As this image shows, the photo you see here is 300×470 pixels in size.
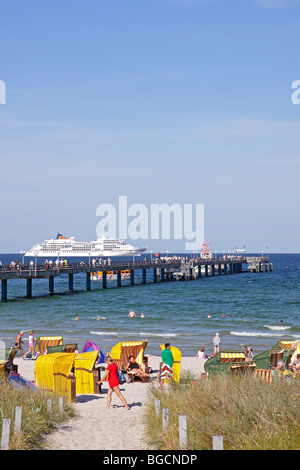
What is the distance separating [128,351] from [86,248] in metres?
167

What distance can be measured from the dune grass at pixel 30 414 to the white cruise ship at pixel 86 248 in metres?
168

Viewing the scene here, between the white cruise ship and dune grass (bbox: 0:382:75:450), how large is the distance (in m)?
168

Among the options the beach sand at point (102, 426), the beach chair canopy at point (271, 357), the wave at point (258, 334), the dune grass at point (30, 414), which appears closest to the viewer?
the dune grass at point (30, 414)

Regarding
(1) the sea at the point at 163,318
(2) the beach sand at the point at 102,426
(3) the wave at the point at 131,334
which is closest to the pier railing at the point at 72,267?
(1) the sea at the point at 163,318

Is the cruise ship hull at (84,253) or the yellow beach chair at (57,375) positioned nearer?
the yellow beach chair at (57,375)

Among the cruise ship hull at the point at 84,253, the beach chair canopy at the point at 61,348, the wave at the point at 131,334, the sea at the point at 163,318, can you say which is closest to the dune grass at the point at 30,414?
the beach chair canopy at the point at 61,348

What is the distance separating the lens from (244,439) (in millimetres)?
8875

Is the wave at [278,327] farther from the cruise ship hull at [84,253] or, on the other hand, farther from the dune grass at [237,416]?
the cruise ship hull at [84,253]

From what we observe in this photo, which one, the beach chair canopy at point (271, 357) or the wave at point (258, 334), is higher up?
the beach chair canopy at point (271, 357)

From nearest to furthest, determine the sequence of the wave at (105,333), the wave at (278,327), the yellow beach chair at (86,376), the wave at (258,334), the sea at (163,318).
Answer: the yellow beach chair at (86,376)
the sea at (163,318)
the wave at (258,334)
the wave at (105,333)
the wave at (278,327)

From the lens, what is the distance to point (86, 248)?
18412 cm

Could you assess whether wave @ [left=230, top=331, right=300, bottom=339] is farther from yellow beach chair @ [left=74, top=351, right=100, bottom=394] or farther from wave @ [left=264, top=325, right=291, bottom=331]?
yellow beach chair @ [left=74, top=351, right=100, bottom=394]

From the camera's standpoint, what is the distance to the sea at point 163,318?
3003cm

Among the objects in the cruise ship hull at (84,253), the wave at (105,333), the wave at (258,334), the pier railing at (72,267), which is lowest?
the wave at (258,334)
